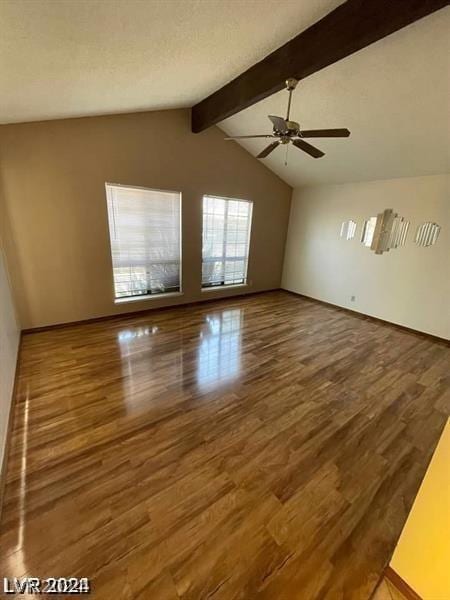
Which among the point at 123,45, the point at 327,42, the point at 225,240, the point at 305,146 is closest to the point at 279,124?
the point at 305,146

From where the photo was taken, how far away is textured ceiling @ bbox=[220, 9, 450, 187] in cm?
211

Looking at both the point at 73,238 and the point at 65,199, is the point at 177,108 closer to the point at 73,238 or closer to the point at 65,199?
the point at 65,199

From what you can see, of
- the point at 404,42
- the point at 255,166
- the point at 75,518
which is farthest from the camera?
the point at 255,166

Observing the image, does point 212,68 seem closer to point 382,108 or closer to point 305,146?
point 305,146

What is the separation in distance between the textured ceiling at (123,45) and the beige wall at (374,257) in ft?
9.92

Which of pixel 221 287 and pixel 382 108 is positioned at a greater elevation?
pixel 382 108

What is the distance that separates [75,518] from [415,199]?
5.40 metres

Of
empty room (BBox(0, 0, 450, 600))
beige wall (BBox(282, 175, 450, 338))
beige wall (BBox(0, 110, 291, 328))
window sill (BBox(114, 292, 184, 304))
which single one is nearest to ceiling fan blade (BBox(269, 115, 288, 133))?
empty room (BBox(0, 0, 450, 600))

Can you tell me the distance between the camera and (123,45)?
66.3 inches

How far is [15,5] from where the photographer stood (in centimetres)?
109

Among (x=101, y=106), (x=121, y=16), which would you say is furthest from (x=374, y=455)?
(x=101, y=106)

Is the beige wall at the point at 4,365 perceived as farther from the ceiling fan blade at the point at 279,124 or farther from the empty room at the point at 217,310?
the ceiling fan blade at the point at 279,124

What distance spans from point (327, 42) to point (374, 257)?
3387 millimetres

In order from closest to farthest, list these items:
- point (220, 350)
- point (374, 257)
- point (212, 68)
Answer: point (212, 68) < point (220, 350) < point (374, 257)
